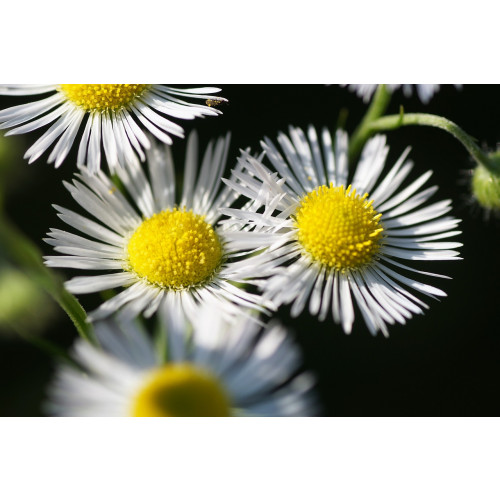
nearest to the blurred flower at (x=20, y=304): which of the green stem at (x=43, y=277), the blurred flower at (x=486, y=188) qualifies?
the green stem at (x=43, y=277)

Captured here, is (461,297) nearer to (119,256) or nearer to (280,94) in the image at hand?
(280,94)

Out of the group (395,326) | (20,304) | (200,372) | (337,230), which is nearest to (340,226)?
(337,230)

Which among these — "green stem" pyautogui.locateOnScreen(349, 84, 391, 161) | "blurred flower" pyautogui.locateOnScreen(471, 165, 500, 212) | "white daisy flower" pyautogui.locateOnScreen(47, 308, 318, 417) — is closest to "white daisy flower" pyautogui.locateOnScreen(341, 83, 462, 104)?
"green stem" pyautogui.locateOnScreen(349, 84, 391, 161)

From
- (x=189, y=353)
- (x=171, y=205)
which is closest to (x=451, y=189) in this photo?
(x=171, y=205)

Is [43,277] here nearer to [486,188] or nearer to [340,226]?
[340,226]

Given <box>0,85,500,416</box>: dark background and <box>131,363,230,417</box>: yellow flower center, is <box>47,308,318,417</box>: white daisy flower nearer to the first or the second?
<box>131,363,230,417</box>: yellow flower center

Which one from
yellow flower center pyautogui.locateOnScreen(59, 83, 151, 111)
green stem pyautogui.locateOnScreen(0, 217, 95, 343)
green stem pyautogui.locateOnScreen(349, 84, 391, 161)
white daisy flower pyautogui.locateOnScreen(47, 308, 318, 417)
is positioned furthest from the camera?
green stem pyautogui.locateOnScreen(349, 84, 391, 161)
